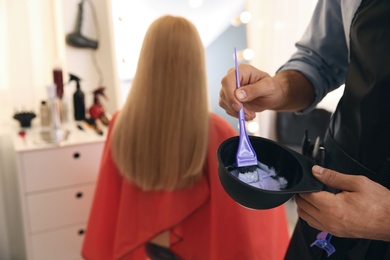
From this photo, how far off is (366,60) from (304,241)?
13.2 inches

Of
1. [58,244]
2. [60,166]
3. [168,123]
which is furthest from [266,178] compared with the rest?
[58,244]

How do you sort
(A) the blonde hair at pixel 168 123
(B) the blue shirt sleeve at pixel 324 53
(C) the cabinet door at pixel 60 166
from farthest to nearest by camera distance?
1. (C) the cabinet door at pixel 60 166
2. (A) the blonde hair at pixel 168 123
3. (B) the blue shirt sleeve at pixel 324 53

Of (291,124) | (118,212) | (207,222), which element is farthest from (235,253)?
(291,124)

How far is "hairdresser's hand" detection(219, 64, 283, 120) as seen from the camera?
0.57 m

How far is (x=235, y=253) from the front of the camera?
3.71 feet

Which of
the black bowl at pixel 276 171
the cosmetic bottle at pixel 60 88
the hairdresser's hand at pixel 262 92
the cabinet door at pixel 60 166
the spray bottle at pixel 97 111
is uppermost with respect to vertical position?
the hairdresser's hand at pixel 262 92

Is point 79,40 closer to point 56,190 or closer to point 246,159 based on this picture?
point 56,190

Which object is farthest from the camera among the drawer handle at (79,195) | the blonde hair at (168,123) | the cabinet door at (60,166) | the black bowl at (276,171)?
the drawer handle at (79,195)

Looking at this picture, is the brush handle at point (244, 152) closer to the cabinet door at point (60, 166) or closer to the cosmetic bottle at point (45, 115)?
the cabinet door at point (60, 166)

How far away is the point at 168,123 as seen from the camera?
46.4 inches

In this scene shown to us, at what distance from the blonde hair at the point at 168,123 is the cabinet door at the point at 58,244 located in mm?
647

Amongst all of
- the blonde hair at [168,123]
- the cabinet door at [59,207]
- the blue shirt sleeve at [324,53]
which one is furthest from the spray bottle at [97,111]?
the blue shirt sleeve at [324,53]

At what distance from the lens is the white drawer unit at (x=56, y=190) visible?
1.60 m

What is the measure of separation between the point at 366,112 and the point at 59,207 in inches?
57.6
